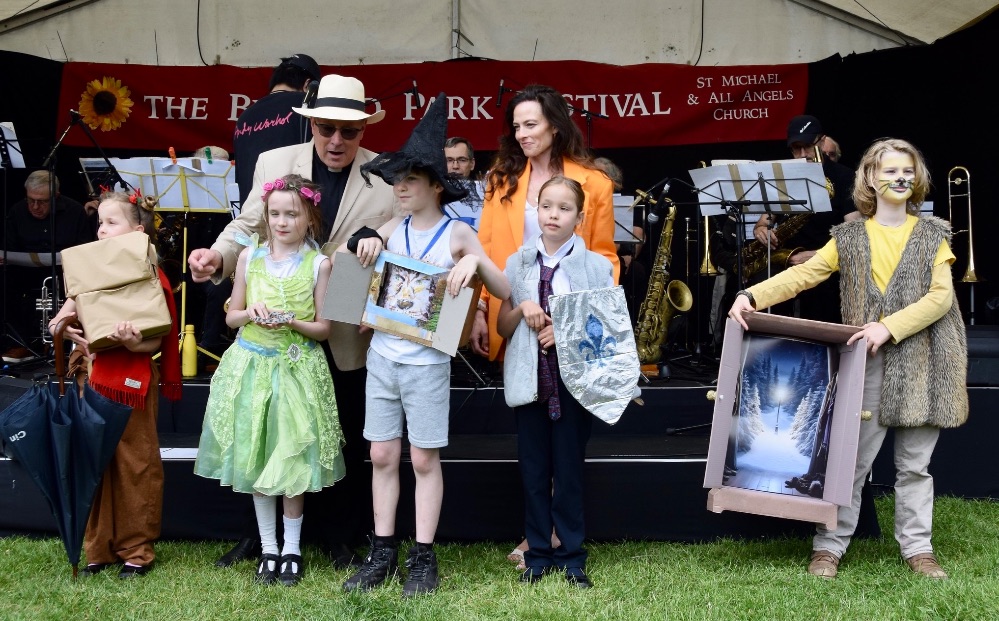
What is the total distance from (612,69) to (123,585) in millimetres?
6219

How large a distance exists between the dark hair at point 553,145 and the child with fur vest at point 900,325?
0.88 m

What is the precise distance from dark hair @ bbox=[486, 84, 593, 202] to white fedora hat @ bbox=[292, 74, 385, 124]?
57cm

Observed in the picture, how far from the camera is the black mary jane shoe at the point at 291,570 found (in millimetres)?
3625

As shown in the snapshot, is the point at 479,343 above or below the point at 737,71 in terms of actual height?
below

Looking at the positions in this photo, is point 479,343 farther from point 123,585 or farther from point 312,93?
point 123,585

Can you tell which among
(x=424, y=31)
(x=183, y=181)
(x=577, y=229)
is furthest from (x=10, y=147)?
(x=577, y=229)

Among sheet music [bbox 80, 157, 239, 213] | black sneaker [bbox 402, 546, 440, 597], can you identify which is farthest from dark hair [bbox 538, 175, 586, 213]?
sheet music [bbox 80, 157, 239, 213]

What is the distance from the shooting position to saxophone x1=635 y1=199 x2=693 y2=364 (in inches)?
278

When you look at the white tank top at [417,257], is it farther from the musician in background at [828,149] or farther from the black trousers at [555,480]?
the musician in background at [828,149]

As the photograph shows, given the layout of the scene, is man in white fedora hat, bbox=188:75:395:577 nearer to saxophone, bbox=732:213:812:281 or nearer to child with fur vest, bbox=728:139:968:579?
child with fur vest, bbox=728:139:968:579

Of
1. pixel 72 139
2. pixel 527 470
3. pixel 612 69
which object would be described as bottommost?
pixel 527 470

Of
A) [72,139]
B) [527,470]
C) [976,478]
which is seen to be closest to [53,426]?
[527,470]

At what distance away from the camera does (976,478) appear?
16.3 ft

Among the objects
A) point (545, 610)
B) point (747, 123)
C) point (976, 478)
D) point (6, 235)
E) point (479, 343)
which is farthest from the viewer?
point (747, 123)
